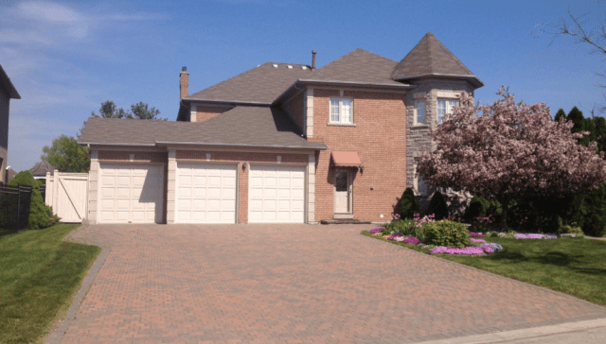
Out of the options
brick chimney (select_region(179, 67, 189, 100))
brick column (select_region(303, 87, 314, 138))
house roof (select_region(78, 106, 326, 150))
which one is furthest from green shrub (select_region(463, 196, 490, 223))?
brick chimney (select_region(179, 67, 189, 100))

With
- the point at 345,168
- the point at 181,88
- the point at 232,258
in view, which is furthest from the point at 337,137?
the point at 181,88

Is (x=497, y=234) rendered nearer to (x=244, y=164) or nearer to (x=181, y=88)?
(x=244, y=164)

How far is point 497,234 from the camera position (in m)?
19.5

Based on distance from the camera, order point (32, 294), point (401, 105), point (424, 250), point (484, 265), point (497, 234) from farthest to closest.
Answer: point (401, 105) → point (497, 234) → point (424, 250) → point (484, 265) → point (32, 294)

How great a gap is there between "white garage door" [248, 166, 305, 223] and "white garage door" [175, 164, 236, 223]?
938mm

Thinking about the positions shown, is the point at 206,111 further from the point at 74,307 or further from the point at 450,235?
the point at 74,307

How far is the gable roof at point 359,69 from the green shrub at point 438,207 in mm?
5813

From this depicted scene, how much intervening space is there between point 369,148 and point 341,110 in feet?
7.44

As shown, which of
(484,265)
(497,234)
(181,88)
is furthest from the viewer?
(181,88)

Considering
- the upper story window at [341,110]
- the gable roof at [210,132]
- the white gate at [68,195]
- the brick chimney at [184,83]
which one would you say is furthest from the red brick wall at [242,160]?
the brick chimney at [184,83]

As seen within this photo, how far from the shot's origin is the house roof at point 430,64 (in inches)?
969

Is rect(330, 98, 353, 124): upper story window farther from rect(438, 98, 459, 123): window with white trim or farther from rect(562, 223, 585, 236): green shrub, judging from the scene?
rect(562, 223, 585, 236): green shrub

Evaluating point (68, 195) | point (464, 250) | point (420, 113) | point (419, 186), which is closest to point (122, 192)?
point (68, 195)

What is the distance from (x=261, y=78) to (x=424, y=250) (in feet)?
65.5
